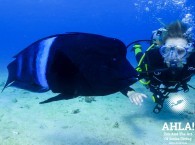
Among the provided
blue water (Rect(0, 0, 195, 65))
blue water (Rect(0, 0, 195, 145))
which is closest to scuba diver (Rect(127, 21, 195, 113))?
blue water (Rect(0, 0, 195, 145))

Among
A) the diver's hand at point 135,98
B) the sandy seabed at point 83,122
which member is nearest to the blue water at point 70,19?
the sandy seabed at point 83,122

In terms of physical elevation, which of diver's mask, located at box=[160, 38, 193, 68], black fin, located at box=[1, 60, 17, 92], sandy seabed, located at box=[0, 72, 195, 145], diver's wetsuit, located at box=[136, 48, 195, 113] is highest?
black fin, located at box=[1, 60, 17, 92]

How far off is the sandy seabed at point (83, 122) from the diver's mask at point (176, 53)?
1.82 metres

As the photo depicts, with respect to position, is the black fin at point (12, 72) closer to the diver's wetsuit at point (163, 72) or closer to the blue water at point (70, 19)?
the diver's wetsuit at point (163, 72)

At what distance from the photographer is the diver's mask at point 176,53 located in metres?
4.75

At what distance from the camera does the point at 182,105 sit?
7590 millimetres

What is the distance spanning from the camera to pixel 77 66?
4.19ft

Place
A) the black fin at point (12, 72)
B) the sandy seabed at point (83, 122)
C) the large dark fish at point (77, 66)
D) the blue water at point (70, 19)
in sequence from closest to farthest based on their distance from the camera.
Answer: the large dark fish at point (77, 66)
the black fin at point (12, 72)
the sandy seabed at point (83, 122)
the blue water at point (70, 19)

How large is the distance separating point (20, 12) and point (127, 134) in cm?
13001

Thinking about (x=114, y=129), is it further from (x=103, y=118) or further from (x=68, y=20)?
(x=68, y=20)

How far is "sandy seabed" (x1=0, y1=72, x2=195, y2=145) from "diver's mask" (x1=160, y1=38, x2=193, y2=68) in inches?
71.7

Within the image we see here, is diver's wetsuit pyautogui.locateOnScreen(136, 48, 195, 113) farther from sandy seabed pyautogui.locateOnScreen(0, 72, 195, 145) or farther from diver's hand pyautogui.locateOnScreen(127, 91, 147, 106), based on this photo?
diver's hand pyautogui.locateOnScreen(127, 91, 147, 106)

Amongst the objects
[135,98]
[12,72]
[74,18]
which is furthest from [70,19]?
[12,72]

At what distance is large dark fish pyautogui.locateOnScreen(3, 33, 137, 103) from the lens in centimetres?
129
